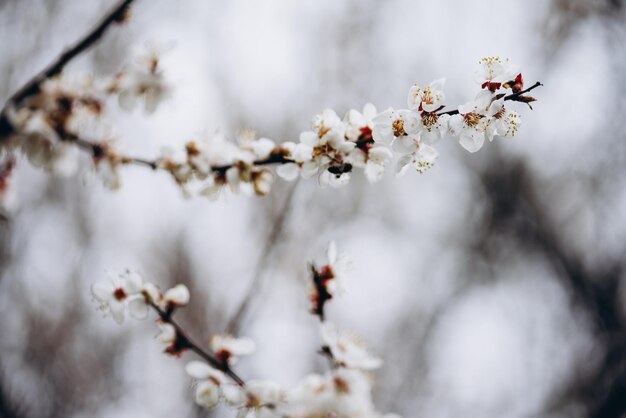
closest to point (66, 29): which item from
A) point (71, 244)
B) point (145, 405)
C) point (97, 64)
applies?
point (97, 64)

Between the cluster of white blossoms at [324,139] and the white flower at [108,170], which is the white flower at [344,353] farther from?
the white flower at [108,170]

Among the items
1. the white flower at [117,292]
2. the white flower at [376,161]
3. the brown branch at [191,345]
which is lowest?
the brown branch at [191,345]

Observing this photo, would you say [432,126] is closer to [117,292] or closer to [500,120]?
[500,120]

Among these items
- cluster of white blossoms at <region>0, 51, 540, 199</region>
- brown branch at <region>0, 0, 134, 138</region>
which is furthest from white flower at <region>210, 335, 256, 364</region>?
brown branch at <region>0, 0, 134, 138</region>

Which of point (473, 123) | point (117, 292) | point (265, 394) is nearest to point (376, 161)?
point (473, 123)

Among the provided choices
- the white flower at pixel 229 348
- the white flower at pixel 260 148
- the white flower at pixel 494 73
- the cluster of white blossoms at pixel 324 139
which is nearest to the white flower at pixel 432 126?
the cluster of white blossoms at pixel 324 139

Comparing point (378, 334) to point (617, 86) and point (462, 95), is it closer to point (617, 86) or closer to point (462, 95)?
point (462, 95)

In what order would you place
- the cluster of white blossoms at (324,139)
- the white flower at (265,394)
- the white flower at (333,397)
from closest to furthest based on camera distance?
the white flower at (333,397)
the white flower at (265,394)
the cluster of white blossoms at (324,139)

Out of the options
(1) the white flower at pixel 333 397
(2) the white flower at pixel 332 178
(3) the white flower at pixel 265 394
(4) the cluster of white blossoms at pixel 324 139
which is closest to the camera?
(1) the white flower at pixel 333 397
